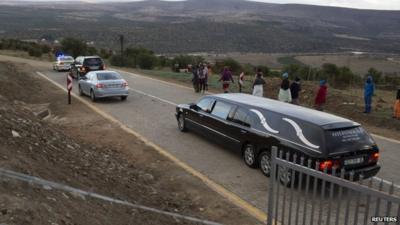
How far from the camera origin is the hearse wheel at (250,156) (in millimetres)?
10195

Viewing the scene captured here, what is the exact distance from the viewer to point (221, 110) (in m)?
11.8

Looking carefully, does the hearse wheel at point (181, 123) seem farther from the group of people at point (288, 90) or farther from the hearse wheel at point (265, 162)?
the group of people at point (288, 90)

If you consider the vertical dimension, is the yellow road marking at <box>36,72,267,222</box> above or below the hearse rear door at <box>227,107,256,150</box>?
below

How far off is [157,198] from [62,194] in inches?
91.1

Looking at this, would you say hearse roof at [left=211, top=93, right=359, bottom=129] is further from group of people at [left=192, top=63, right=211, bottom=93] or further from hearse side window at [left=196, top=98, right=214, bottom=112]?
group of people at [left=192, top=63, right=211, bottom=93]

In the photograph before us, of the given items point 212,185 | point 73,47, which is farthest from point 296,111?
point 73,47

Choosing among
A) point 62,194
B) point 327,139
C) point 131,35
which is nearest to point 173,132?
point 327,139

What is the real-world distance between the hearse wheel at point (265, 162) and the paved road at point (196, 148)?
0.14 metres

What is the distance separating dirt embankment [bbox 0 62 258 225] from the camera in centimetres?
586

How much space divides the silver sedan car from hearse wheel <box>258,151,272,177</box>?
11.4m

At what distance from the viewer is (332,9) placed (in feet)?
A: 586

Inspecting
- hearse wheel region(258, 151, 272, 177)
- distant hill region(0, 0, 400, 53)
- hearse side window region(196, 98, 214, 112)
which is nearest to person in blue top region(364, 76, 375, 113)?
hearse side window region(196, 98, 214, 112)

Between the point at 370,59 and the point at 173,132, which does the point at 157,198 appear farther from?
the point at 370,59

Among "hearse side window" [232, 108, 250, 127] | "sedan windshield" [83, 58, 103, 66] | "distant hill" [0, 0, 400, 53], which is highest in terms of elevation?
"distant hill" [0, 0, 400, 53]
